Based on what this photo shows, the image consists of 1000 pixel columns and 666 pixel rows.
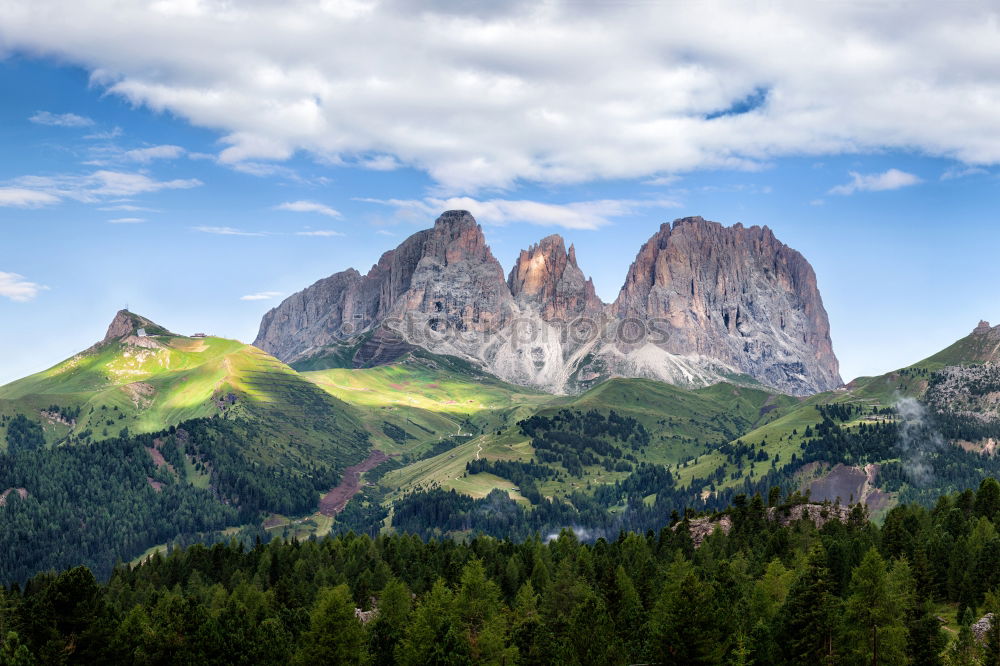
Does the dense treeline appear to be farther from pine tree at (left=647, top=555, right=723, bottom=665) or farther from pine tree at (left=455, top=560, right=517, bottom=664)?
pine tree at (left=455, top=560, right=517, bottom=664)

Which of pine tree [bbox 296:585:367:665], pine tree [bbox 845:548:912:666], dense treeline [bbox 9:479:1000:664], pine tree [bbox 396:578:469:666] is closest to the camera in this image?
pine tree [bbox 396:578:469:666]

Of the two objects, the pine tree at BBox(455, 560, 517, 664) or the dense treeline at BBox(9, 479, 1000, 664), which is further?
the pine tree at BBox(455, 560, 517, 664)

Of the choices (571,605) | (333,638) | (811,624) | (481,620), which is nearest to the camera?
(333,638)

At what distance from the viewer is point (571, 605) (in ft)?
437

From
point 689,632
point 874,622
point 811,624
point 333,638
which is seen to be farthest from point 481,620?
point 874,622

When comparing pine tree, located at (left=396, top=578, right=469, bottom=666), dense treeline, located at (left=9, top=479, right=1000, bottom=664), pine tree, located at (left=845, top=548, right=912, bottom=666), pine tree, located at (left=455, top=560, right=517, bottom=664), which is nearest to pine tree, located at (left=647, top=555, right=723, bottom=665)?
dense treeline, located at (left=9, top=479, right=1000, bottom=664)

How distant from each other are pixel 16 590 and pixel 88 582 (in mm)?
88992

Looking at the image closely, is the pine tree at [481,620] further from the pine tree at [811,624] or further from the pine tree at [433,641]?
the pine tree at [811,624]

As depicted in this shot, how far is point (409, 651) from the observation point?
9919 centimetres

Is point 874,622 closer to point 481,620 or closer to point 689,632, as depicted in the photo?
point 689,632

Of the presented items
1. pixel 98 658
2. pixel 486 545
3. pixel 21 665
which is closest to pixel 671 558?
pixel 486 545

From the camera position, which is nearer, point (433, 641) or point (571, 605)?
point (433, 641)

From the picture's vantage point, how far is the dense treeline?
94500 mm

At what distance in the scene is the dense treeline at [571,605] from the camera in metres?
94.5
